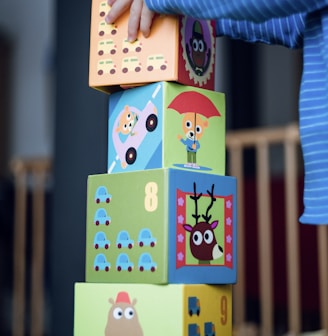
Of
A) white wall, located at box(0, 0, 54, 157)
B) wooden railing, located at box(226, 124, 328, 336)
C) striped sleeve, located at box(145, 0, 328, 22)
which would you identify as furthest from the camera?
white wall, located at box(0, 0, 54, 157)

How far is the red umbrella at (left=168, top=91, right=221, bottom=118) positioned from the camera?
1.39 metres

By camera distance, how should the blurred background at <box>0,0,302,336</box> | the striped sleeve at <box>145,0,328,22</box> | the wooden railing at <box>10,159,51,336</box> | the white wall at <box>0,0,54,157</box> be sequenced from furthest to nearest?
the white wall at <box>0,0,54,157</box> → the wooden railing at <box>10,159,51,336</box> → the blurred background at <box>0,0,302,336</box> → the striped sleeve at <box>145,0,328,22</box>

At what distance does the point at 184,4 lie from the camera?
1.30 meters

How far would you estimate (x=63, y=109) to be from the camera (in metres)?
2.24

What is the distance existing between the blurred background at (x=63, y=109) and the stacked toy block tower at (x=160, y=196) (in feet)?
2.29

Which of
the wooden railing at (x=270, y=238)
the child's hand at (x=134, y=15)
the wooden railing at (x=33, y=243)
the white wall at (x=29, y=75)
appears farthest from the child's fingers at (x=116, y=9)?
the white wall at (x=29, y=75)

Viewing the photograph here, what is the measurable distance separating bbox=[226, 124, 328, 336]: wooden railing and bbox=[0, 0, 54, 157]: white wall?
198 cm

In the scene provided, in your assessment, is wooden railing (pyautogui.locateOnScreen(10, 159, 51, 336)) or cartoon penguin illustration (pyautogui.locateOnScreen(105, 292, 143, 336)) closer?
cartoon penguin illustration (pyautogui.locateOnScreen(105, 292, 143, 336))

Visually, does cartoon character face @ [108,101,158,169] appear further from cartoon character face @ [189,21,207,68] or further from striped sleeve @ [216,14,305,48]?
striped sleeve @ [216,14,305,48]

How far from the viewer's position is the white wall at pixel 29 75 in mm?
4418

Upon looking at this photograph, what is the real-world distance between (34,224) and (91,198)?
64.2 inches

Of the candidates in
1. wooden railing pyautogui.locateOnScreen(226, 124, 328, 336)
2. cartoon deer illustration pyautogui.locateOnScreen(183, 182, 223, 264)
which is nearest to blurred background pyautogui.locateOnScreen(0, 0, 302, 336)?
wooden railing pyautogui.locateOnScreen(226, 124, 328, 336)

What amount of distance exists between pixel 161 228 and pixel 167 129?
0.18 metres

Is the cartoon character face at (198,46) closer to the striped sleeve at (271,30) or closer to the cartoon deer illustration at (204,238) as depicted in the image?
the striped sleeve at (271,30)
